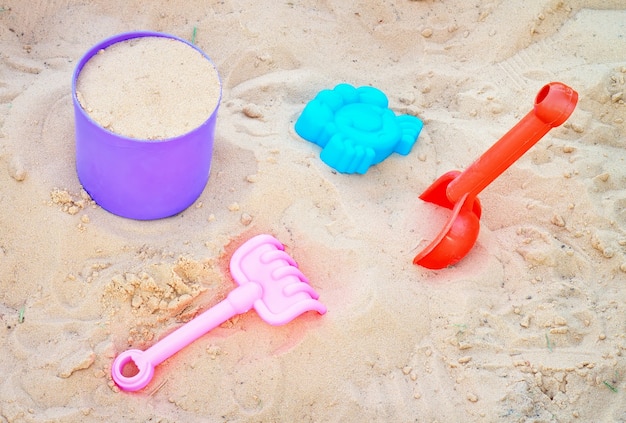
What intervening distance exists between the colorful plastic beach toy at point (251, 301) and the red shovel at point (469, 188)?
0.33m

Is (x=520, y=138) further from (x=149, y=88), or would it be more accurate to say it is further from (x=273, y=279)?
(x=149, y=88)

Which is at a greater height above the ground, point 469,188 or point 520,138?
point 520,138

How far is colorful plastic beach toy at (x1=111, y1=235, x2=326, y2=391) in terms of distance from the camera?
5.13 ft

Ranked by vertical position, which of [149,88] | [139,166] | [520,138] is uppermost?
[520,138]

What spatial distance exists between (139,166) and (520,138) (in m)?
0.86

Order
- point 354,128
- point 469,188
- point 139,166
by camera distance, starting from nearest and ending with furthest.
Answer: point 139,166
point 469,188
point 354,128

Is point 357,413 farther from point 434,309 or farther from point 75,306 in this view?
point 75,306

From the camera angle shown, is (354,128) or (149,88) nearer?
(149,88)

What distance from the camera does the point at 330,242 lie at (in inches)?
70.6

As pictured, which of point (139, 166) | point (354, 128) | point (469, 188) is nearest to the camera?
point (139, 166)

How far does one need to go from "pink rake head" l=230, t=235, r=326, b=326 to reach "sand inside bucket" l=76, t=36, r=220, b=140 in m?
0.32

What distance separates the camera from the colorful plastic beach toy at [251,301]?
5.13 feet

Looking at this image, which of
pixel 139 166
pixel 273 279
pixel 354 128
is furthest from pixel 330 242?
pixel 139 166

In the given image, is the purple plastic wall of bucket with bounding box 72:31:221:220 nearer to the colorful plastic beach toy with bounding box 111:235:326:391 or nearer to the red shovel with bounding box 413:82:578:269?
the colorful plastic beach toy with bounding box 111:235:326:391
